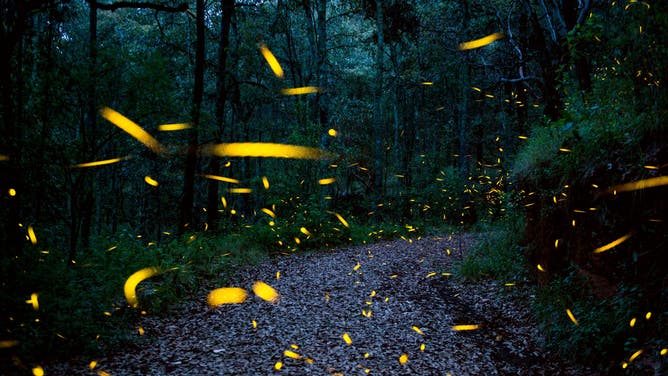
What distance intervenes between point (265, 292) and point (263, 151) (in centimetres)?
2311

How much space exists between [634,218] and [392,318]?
4.21 m

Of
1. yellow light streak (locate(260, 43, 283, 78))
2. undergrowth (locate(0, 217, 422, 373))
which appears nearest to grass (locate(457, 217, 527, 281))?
undergrowth (locate(0, 217, 422, 373))

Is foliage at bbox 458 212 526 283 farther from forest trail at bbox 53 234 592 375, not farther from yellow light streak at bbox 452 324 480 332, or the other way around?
yellow light streak at bbox 452 324 480 332

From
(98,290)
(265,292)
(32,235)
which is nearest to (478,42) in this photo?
(265,292)

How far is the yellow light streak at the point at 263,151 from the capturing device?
1647 centimetres

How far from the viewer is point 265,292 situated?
8938 millimetres

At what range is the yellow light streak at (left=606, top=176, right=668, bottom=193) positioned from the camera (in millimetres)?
4945

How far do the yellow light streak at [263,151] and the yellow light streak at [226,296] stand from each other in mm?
7663

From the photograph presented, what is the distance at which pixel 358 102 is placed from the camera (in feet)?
94.4

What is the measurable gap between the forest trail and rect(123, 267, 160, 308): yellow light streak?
19.7 inches

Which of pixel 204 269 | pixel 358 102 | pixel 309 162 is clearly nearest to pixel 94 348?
pixel 204 269

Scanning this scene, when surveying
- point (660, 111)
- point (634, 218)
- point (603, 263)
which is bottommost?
point (603, 263)

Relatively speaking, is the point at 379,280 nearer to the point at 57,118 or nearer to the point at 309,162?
the point at 57,118

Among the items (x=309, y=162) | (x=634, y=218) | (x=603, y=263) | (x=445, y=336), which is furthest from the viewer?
(x=309, y=162)
